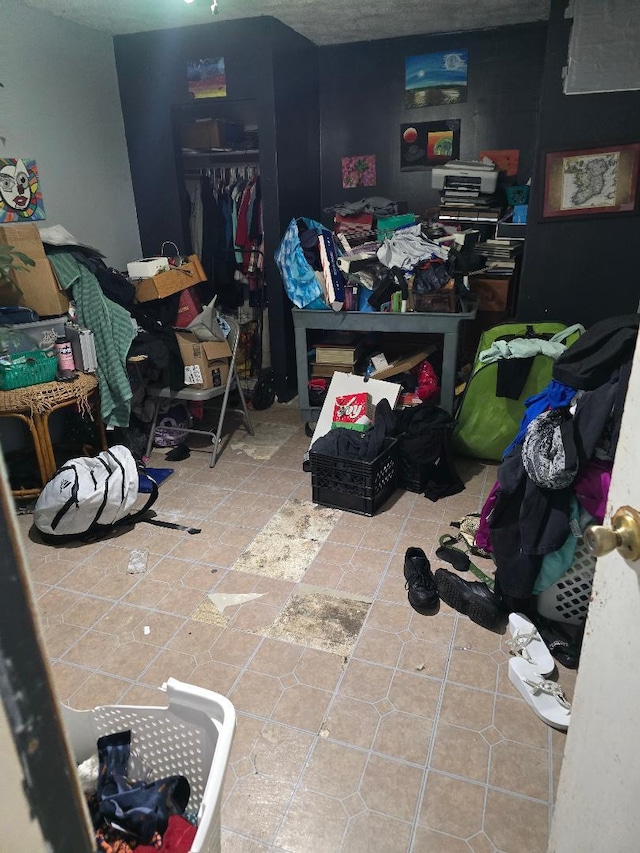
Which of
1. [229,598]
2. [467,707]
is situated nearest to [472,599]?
[467,707]

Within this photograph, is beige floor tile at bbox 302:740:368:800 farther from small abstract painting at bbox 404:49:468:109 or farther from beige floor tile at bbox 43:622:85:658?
small abstract painting at bbox 404:49:468:109

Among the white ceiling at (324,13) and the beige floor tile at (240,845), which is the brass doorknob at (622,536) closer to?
the beige floor tile at (240,845)

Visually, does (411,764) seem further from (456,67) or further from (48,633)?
(456,67)

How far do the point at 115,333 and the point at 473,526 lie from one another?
2343mm

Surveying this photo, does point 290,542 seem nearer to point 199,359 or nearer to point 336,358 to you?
point 199,359

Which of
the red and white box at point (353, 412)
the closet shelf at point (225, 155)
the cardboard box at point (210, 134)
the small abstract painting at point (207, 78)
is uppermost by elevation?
the small abstract painting at point (207, 78)

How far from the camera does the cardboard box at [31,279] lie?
321 cm

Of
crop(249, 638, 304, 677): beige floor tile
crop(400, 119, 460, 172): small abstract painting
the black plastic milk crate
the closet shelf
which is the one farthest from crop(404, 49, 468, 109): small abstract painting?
crop(249, 638, 304, 677): beige floor tile

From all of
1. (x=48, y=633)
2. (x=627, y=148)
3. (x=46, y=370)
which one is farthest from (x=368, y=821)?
(x=627, y=148)

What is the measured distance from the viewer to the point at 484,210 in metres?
4.22

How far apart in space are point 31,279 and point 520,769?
3.30m

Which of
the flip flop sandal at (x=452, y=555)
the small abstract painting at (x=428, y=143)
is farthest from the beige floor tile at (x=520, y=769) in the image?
the small abstract painting at (x=428, y=143)

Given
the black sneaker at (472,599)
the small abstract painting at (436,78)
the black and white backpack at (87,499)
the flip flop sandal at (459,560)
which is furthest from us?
the small abstract painting at (436,78)

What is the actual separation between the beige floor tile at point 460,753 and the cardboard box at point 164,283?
3053 mm
